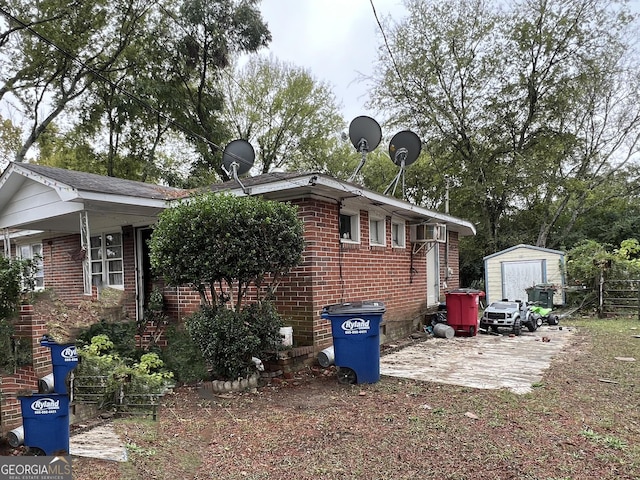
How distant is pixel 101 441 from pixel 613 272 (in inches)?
539

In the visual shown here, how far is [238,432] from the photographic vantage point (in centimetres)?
367

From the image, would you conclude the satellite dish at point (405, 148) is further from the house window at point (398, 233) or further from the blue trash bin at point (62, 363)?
the blue trash bin at point (62, 363)

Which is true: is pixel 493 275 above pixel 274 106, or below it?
below

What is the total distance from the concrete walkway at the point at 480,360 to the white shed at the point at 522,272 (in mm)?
4834

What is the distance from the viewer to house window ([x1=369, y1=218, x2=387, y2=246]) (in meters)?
7.81

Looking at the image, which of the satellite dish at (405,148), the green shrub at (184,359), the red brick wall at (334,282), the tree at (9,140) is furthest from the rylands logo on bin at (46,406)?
the tree at (9,140)

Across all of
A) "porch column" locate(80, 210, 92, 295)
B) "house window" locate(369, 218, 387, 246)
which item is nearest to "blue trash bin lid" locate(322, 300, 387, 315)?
"house window" locate(369, 218, 387, 246)

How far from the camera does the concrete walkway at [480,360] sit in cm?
528

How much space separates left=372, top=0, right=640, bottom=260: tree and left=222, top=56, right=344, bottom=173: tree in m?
4.30

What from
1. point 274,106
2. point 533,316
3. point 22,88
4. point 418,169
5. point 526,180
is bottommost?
point 533,316

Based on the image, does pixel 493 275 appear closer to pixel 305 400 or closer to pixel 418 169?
pixel 418 169

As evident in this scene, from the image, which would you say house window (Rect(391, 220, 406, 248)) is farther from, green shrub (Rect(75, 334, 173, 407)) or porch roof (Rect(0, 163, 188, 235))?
green shrub (Rect(75, 334, 173, 407))

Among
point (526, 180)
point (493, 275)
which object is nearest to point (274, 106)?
point (526, 180)
